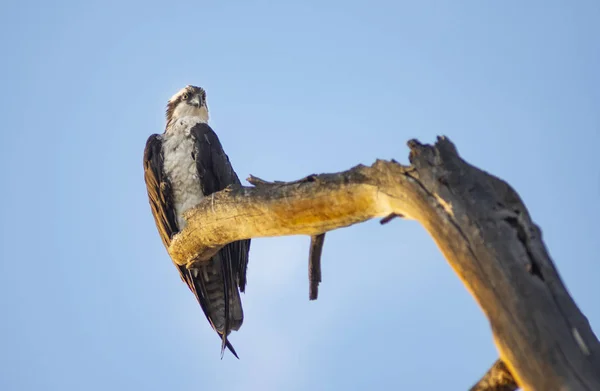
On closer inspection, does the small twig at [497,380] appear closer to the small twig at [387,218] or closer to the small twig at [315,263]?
the small twig at [387,218]

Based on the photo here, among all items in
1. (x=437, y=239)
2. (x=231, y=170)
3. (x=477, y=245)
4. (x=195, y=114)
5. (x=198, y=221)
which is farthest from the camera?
(x=195, y=114)

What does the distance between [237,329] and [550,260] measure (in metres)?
3.95

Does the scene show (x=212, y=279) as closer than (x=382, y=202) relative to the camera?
No

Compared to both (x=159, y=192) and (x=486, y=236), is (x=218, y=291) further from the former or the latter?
(x=486, y=236)

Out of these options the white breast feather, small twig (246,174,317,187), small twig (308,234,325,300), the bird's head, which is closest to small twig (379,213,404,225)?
small twig (246,174,317,187)

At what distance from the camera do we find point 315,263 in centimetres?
481

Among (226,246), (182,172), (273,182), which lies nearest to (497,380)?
(273,182)

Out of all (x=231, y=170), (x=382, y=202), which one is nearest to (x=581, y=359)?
(x=382, y=202)

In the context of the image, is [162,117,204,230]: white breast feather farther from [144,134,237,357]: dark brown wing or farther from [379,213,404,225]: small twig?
[379,213,404,225]: small twig

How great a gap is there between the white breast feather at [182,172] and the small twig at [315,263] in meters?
2.59

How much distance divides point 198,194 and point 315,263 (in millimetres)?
2770

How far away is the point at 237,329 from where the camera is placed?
6.71 metres

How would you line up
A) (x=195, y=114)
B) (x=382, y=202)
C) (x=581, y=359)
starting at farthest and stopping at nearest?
1. (x=195, y=114)
2. (x=382, y=202)
3. (x=581, y=359)

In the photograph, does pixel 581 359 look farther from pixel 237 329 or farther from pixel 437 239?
pixel 237 329
